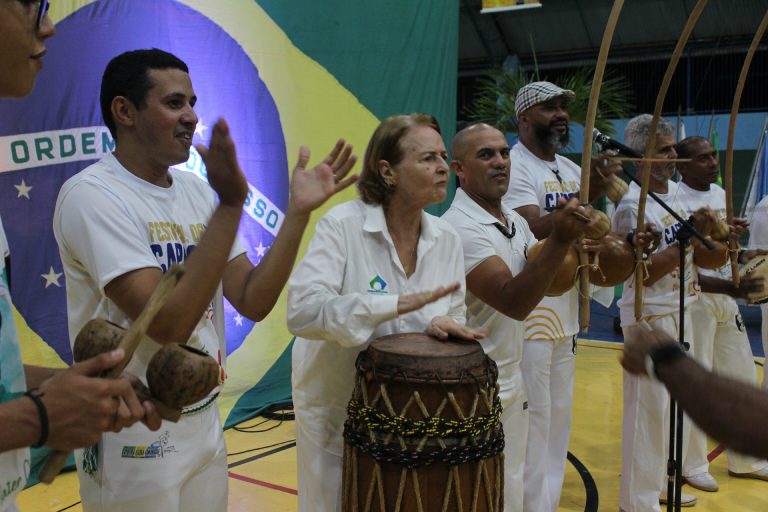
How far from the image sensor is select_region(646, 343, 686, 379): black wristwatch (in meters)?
1.59

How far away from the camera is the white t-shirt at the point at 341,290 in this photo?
2.40 metres

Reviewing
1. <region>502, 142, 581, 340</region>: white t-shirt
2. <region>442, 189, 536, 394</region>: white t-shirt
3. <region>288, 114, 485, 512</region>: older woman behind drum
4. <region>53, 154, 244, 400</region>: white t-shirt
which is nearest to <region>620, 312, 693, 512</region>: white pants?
<region>502, 142, 581, 340</region>: white t-shirt

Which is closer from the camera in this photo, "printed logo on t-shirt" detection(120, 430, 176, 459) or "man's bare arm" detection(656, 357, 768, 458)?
"man's bare arm" detection(656, 357, 768, 458)

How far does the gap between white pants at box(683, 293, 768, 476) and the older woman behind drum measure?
226 cm

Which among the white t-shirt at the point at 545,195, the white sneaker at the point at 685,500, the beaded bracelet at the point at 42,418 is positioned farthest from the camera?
the white sneaker at the point at 685,500

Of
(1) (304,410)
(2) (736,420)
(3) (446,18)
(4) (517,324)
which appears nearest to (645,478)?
(4) (517,324)

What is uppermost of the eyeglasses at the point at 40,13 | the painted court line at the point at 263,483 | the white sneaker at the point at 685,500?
the eyeglasses at the point at 40,13

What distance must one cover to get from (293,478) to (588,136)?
2.56m

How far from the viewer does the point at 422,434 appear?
2.15m

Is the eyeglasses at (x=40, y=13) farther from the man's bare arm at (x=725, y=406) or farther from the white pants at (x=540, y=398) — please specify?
the white pants at (x=540, y=398)

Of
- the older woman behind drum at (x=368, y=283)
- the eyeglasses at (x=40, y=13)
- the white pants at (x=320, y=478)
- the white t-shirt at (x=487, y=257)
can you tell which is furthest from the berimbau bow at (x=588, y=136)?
the eyeglasses at (x=40, y=13)

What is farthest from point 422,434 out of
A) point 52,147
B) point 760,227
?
point 760,227

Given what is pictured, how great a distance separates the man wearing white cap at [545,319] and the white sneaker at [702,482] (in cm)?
115

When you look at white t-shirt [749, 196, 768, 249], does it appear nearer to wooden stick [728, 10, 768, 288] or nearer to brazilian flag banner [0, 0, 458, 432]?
wooden stick [728, 10, 768, 288]
